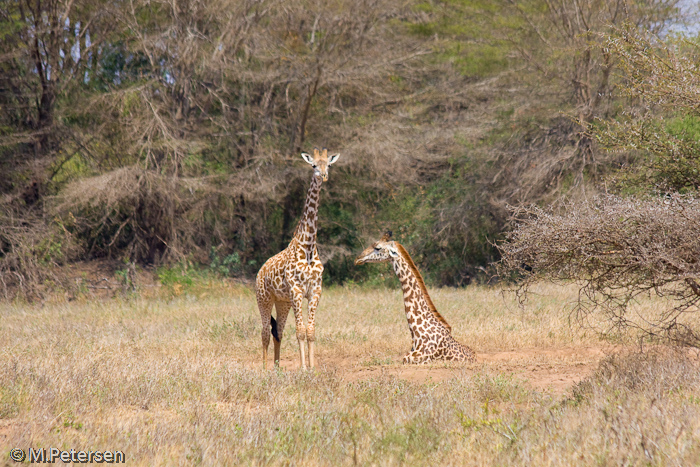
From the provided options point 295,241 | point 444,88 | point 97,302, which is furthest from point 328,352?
point 444,88

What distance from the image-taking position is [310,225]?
9586mm

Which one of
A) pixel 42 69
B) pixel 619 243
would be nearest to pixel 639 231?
pixel 619 243

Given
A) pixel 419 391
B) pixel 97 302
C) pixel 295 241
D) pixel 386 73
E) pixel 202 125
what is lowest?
pixel 97 302

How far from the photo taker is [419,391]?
6.99m

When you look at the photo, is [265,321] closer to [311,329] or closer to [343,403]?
[311,329]

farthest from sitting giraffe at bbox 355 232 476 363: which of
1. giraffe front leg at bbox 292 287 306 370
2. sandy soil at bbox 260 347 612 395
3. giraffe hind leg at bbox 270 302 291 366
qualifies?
giraffe front leg at bbox 292 287 306 370

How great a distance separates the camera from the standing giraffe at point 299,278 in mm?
9000

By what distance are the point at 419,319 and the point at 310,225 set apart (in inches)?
79.9

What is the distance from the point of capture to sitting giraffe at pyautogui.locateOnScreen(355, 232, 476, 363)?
9297 millimetres

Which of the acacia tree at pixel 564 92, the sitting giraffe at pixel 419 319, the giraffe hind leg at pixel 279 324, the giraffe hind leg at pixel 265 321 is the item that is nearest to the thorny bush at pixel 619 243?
the sitting giraffe at pixel 419 319

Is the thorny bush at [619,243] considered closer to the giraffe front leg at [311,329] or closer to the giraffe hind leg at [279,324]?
the giraffe front leg at [311,329]

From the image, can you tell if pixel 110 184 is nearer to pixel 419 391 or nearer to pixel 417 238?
pixel 417 238

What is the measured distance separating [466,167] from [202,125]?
8032mm

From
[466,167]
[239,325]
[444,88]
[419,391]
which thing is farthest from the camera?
[444,88]
